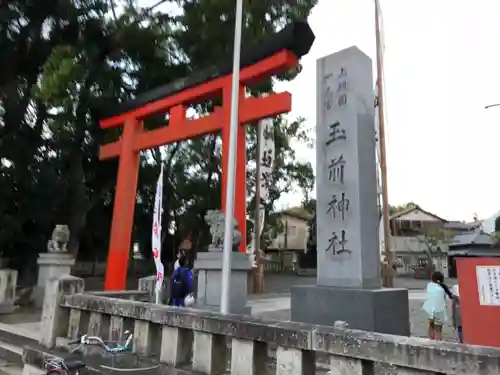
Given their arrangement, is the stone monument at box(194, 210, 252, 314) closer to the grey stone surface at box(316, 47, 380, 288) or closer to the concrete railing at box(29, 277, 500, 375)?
the grey stone surface at box(316, 47, 380, 288)

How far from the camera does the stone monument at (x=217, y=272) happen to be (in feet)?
26.3

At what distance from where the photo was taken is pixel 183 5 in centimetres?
1431

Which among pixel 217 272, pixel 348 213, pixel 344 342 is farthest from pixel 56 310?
pixel 348 213

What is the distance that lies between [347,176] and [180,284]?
3.58 m

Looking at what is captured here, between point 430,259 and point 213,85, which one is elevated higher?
point 213,85

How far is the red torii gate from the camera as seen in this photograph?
8930 mm

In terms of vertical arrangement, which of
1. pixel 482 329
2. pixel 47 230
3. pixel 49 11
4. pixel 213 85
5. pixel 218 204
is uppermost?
pixel 49 11

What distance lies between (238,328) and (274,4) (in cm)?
1333

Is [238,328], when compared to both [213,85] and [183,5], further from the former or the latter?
[183,5]

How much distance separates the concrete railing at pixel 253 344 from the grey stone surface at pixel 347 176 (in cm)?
223

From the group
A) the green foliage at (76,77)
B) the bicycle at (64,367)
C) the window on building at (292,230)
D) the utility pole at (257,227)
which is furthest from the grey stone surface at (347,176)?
the window on building at (292,230)

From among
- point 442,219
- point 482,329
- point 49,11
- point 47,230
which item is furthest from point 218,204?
point 442,219

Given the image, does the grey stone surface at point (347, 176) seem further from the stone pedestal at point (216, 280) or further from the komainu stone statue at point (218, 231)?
the komainu stone statue at point (218, 231)

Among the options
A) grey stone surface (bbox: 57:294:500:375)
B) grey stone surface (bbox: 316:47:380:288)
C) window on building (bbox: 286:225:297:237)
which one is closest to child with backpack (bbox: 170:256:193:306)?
grey stone surface (bbox: 316:47:380:288)
